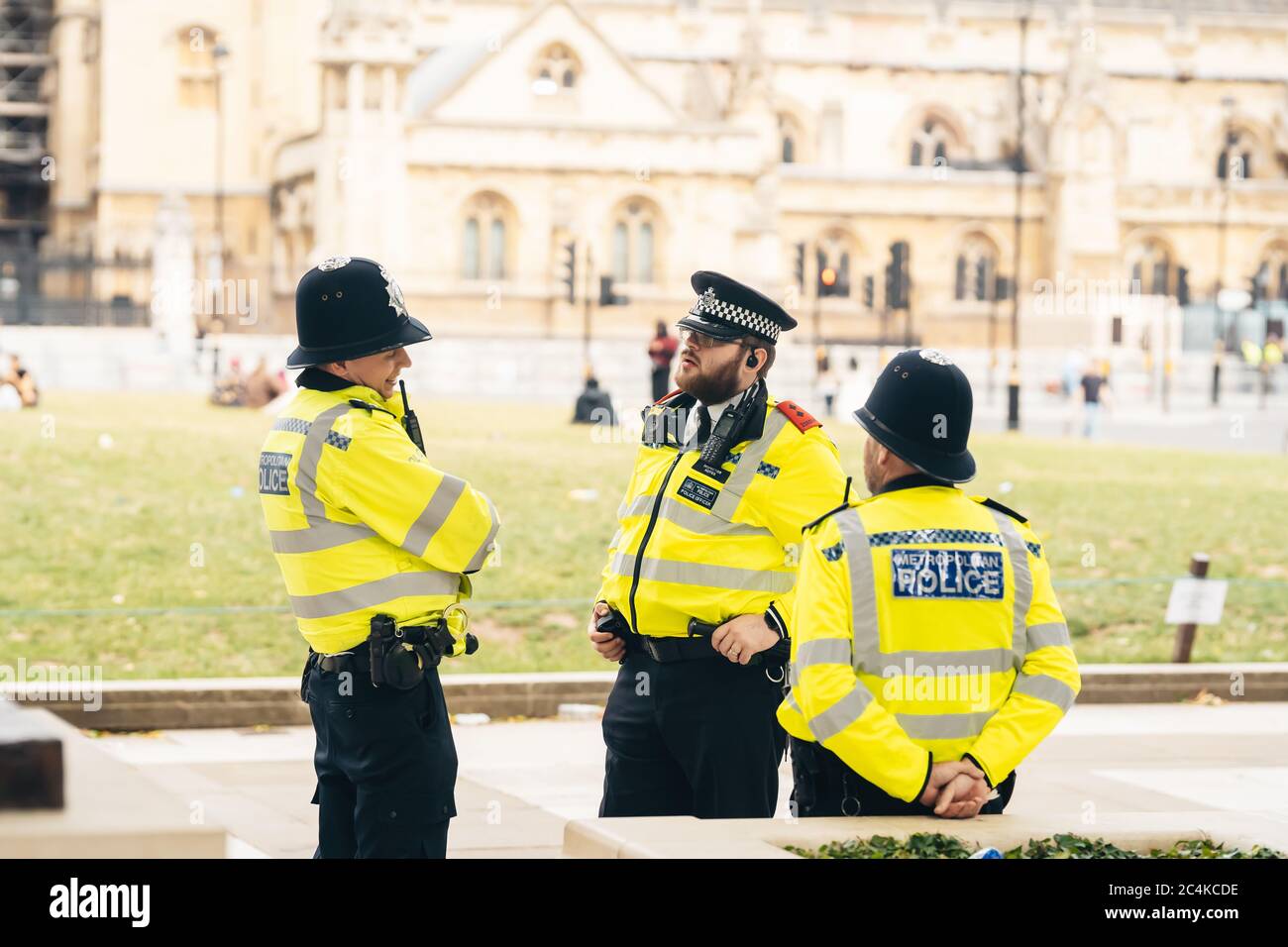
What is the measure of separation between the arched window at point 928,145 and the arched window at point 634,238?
19.1 meters

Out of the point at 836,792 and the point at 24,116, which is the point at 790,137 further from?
the point at 836,792

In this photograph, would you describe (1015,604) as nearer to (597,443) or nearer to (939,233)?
(597,443)

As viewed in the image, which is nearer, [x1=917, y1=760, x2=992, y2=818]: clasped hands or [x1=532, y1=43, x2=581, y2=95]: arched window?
[x1=917, y1=760, x2=992, y2=818]: clasped hands

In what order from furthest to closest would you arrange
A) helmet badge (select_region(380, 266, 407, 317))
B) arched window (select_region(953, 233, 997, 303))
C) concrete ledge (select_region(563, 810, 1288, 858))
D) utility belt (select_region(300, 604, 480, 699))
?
1. arched window (select_region(953, 233, 997, 303))
2. helmet badge (select_region(380, 266, 407, 317))
3. utility belt (select_region(300, 604, 480, 699))
4. concrete ledge (select_region(563, 810, 1288, 858))

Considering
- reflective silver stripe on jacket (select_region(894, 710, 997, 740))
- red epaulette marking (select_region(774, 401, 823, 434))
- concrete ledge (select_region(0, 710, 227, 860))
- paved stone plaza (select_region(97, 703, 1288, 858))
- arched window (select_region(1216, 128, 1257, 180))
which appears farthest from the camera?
arched window (select_region(1216, 128, 1257, 180))

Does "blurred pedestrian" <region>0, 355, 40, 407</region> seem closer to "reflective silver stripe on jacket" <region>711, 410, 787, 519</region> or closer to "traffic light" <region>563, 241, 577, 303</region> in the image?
"traffic light" <region>563, 241, 577, 303</region>

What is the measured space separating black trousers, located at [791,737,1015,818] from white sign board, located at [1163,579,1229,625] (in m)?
8.69

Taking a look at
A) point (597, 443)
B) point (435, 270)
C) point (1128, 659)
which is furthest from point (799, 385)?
point (1128, 659)

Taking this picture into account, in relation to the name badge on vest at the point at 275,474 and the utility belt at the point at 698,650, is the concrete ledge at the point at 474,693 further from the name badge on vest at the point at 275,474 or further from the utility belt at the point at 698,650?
the name badge on vest at the point at 275,474

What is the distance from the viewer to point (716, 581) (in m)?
5.71

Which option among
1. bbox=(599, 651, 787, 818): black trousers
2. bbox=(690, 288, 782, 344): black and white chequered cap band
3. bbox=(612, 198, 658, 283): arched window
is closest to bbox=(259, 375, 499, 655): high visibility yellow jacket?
bbox=(599, 651, 787, 818): black trousers

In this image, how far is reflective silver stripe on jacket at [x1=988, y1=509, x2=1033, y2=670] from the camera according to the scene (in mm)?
4863

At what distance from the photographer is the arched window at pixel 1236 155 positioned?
76.7m
